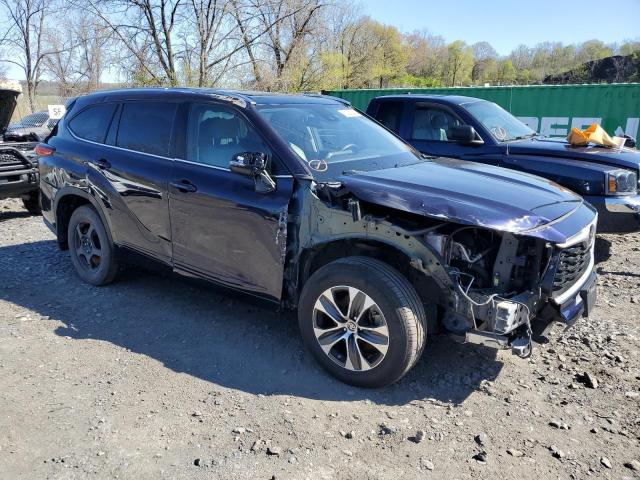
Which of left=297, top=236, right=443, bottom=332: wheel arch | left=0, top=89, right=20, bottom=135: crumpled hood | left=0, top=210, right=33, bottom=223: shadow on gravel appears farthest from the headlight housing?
left=0, top=210, right=33, bottom=223: shadow on gravel

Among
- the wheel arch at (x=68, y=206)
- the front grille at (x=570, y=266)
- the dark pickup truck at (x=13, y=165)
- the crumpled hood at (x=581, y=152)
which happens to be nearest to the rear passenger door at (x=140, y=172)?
the wheel arch at (x=68, y=206)

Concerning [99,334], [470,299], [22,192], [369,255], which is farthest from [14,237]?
[470,299]

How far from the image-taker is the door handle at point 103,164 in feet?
15.0

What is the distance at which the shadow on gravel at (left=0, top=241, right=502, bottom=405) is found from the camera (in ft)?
11.2

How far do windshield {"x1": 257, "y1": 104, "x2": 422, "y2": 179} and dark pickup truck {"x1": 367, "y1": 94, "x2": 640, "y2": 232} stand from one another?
2.27m

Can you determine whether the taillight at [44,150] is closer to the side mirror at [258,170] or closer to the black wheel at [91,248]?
the black wheel at [91,248]

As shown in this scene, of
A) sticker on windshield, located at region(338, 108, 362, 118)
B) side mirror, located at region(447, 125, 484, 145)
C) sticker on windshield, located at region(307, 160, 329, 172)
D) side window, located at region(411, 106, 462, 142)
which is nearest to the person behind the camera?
sticker on windshield, located at region(307, 160, 329, 172)

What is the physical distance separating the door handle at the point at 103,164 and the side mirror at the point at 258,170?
5.45 ft

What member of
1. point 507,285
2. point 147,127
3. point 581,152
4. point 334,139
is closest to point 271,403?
point 507,285

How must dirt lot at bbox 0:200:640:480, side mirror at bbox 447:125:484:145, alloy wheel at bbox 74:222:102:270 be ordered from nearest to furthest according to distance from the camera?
dirt lot at bbox 0:200:640:480 < alloy wheel at bbox 74:222:102:270 < side mirror at bbox 447:125:484:145

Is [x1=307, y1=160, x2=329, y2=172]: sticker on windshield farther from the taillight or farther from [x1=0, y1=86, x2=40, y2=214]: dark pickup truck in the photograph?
[x1=0, y1=86, x2=40, y2=214]: dark pickup truck

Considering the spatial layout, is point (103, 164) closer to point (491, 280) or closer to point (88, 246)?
point (88, 246)

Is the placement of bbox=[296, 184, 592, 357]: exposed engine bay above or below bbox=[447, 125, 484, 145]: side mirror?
below

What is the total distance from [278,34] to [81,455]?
839 inches
